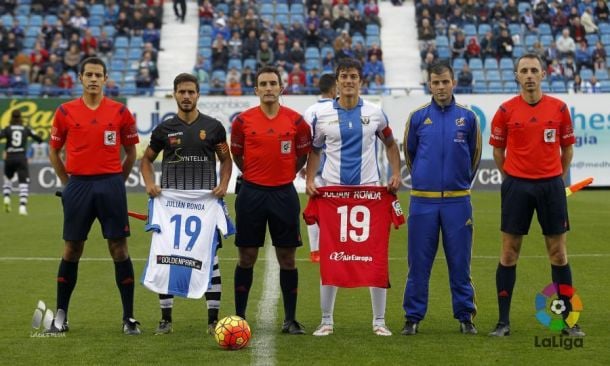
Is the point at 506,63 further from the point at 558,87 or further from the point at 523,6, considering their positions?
the point at 523,6

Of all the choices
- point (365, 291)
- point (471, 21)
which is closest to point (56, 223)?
point (365, 291)

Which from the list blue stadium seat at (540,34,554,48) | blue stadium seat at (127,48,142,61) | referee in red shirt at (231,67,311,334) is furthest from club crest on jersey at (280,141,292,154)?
blue stadium seat at (540,34,554,48)

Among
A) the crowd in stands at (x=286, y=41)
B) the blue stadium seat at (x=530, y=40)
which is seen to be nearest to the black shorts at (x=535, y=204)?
the crowd in stands at (x=286, y=41)

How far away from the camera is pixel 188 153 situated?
9.02m

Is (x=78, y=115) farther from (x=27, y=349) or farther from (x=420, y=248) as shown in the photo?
(x=420, y=248)

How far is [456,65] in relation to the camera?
3303cm

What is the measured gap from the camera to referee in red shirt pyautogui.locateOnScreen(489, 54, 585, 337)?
8.84 metres

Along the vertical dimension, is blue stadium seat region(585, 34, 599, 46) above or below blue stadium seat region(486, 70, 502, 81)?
above

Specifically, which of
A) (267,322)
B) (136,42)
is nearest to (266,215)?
(267,322)

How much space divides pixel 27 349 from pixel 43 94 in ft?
78.9

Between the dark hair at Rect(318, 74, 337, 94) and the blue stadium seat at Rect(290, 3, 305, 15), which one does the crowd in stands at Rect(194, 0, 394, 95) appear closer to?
the blue stadium seat at Rect(290, 3, 305, 15)
